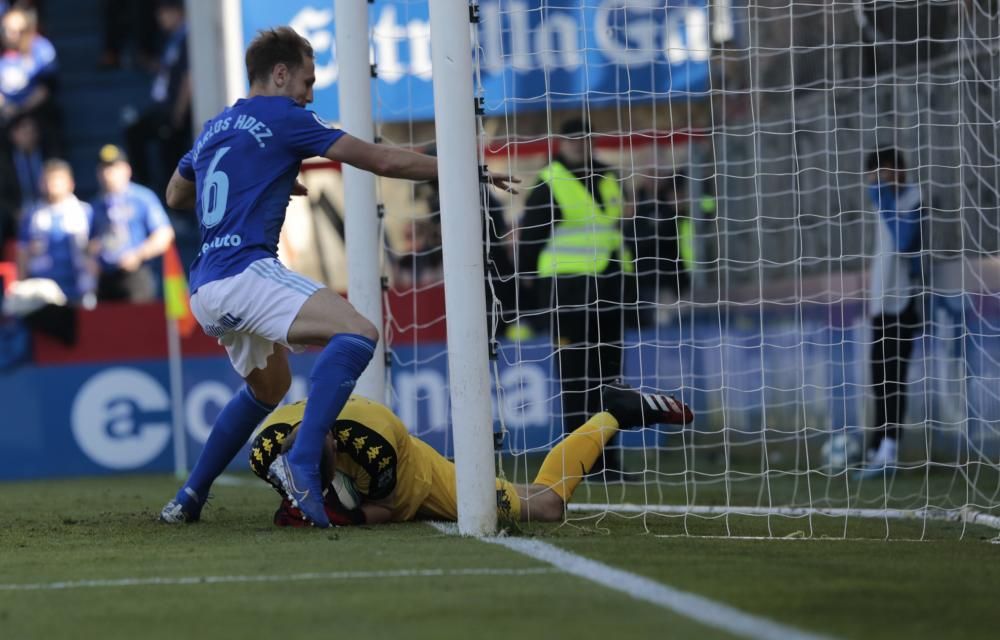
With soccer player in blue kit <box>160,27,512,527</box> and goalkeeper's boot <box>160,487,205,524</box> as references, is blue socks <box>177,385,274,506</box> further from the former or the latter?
soccer player in blue kit <box>160,27,512,527</box>

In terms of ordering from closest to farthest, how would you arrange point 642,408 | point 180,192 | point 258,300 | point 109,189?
point 258,300 → point 642,408 → point 180,192 → point 109,189

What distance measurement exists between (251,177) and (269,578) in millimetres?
1783

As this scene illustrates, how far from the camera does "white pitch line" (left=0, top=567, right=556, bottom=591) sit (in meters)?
4.13

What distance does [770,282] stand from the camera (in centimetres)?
1136

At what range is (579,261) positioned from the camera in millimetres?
8250

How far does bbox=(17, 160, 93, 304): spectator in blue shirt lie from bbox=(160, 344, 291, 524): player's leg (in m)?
7.39

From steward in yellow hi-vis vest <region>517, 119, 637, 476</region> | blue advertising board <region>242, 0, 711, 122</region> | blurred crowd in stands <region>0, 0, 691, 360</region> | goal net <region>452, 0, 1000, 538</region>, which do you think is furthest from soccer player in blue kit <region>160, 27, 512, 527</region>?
blue advertising board <region>242, 0, 711, 122</region>

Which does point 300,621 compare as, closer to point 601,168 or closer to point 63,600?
point 63,600

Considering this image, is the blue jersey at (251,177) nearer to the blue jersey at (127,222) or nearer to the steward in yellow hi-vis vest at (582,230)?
the steward in yellow hi-vis vest at (582,230)

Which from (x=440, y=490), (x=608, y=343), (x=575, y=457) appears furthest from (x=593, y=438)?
(x=608, y=343)

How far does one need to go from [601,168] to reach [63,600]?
4789 millimetres

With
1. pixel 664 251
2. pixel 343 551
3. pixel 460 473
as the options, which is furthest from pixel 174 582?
pixel 664 251

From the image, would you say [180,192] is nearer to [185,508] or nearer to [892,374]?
[185,508]

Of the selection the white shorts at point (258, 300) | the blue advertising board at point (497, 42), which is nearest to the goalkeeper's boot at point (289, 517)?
the white shorts at point (258, 300)
